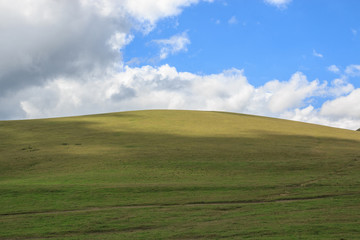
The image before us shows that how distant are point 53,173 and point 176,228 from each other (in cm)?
2122

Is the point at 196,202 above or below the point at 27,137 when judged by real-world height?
below

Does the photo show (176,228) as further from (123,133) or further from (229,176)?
(123,133)

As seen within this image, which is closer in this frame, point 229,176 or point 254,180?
point 254,180

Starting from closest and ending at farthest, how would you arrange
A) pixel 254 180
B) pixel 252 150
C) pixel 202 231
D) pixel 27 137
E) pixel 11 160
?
pixel 202 231
pixel 254 180
pixel 11 160
pixel 252 150
pixel 27 137

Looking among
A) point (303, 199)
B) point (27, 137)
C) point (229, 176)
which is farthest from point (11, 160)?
point (303, 199)

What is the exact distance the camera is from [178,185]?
3155 centimetres

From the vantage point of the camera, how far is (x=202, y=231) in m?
20.4

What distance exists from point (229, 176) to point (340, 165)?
1319 centimetres

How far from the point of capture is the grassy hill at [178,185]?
21.2 metres

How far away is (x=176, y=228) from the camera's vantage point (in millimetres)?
20953

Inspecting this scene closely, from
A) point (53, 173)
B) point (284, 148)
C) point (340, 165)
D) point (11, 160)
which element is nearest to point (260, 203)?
point (340, 165)

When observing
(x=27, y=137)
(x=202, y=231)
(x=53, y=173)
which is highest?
(x=27, y=137)

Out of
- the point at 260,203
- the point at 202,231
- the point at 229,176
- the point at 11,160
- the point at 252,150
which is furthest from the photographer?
the point at 252,150

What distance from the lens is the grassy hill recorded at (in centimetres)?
2125
